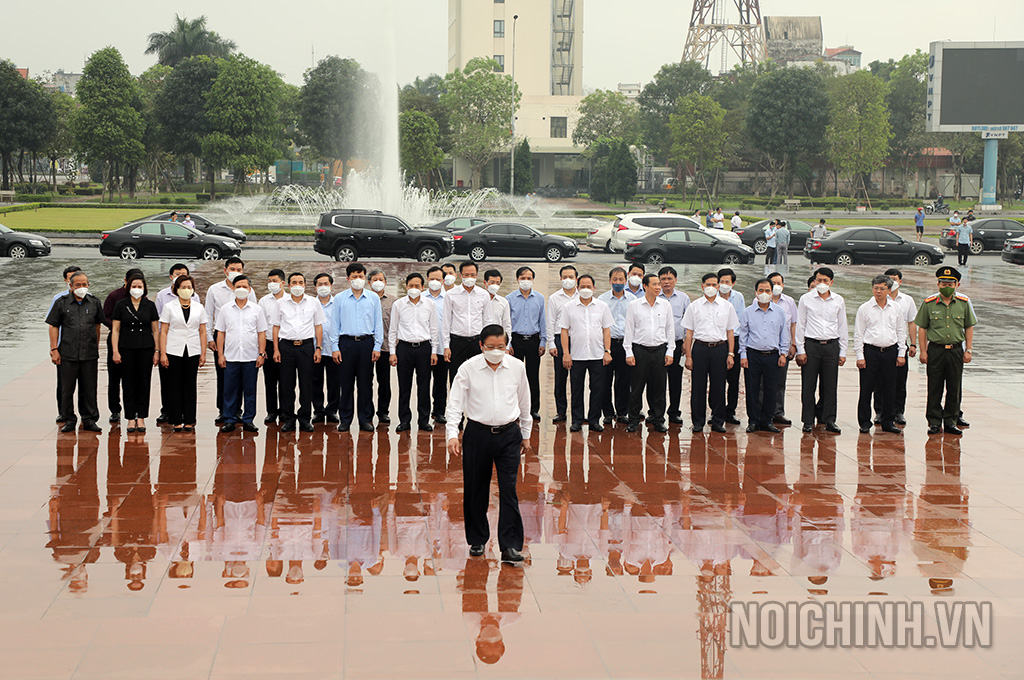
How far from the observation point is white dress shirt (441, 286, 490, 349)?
1059cm

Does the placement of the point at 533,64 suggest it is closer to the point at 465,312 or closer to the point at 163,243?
the point at 163,243

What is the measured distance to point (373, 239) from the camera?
29734 mm

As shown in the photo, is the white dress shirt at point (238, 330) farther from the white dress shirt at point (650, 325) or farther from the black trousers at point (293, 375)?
the white dress shirt at point (650, 325)

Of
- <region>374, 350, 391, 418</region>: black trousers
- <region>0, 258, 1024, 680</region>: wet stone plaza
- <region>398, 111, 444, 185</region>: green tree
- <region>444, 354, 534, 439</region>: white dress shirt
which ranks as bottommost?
<region>0, 258, 1024, 680</region>: wet stone plaza

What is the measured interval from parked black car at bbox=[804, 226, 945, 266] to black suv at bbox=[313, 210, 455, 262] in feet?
38.7

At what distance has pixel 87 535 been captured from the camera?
7145 mm

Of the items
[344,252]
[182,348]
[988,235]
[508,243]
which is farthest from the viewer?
[988,235]

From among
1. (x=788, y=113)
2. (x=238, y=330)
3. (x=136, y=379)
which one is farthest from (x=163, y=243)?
(x=788, y=113)

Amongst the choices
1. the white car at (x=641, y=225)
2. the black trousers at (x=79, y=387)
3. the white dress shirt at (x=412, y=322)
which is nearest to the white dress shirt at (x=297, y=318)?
the white dress shirt at (x=412, y=322)

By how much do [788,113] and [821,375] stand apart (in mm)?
65139

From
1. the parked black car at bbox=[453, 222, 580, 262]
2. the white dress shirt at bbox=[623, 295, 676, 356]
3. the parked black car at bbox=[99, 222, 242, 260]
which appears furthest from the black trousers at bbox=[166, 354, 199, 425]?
the parked black car at bbox=[453, 222, 580, 262]

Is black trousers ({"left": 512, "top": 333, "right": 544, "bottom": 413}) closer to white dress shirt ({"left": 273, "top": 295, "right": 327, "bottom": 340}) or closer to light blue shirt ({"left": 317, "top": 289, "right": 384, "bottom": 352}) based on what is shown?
light blue shirt ({"left": 317, "top": 289, "right": 384, "bottom": 352})

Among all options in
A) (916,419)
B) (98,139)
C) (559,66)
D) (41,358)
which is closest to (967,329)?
(916,419)

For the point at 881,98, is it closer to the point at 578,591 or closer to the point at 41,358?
the point at 41,358
